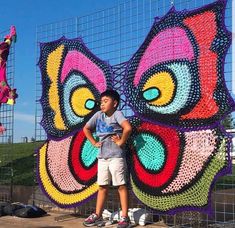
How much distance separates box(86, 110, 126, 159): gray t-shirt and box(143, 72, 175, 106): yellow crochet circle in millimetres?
518

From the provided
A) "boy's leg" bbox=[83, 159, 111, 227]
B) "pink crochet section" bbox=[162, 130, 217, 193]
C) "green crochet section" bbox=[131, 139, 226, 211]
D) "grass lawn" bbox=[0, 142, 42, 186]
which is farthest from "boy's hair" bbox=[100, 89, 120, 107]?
"grass lawn" bbox=[0, 142, 42, 186]

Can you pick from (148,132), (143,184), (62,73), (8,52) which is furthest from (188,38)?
(8,52)

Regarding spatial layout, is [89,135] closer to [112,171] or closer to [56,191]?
[112,171]

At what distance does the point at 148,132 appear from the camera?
6176 mm

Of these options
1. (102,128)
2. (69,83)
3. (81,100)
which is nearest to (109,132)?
(102,128)

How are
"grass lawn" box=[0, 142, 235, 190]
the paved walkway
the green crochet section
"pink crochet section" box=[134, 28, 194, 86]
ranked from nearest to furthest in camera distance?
the green crochet section < "pink crochet section" box=[134, 28, 194, 86] < the paved walkway < "grass lawn" box=[0, 142, 235, 190]

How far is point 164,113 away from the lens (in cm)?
604

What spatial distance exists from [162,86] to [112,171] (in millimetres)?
1268

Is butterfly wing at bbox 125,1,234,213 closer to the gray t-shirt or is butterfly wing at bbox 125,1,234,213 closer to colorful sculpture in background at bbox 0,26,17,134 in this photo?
the gray t-shirt

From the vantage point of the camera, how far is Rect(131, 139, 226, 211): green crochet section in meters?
5.39

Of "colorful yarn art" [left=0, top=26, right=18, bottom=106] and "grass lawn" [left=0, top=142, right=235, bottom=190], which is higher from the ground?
"colorful yarn art" [left=0, top=26, right=18, bottom=106]

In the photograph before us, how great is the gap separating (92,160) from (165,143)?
1.27 m

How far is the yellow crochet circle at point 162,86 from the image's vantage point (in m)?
6.00

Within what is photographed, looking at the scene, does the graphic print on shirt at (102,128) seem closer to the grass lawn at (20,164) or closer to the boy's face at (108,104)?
the boy's face at (108,104)
